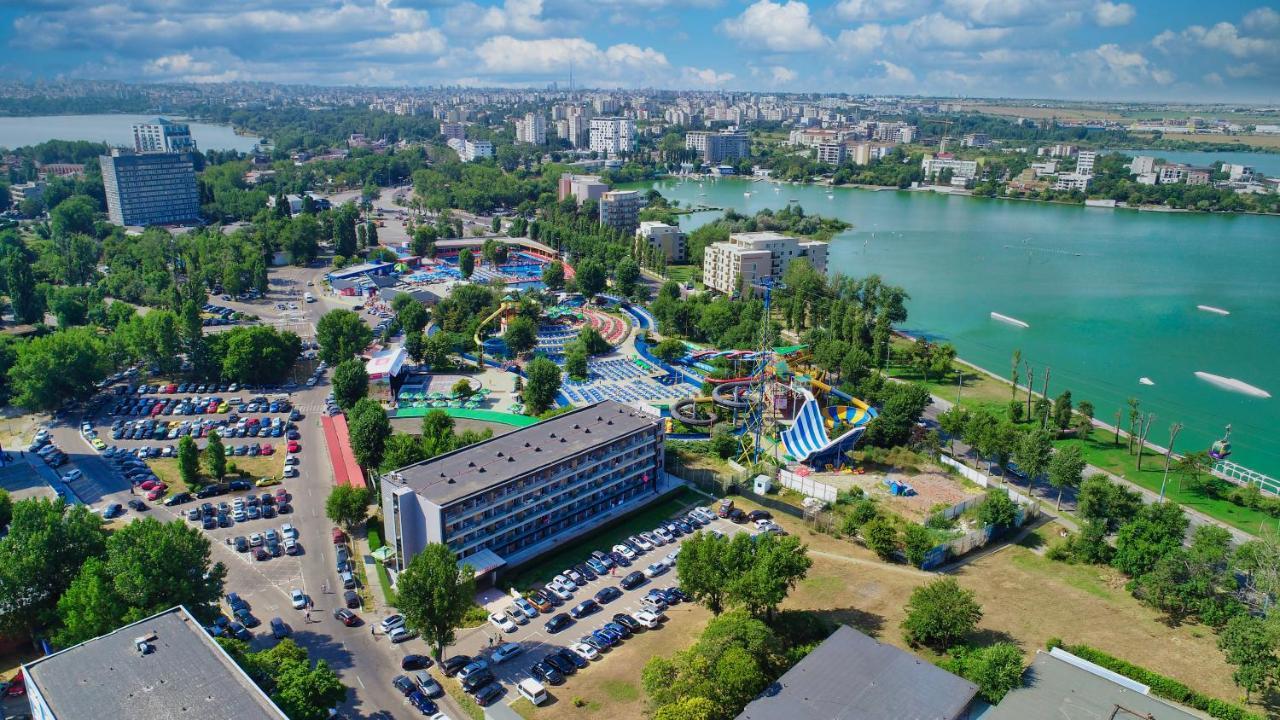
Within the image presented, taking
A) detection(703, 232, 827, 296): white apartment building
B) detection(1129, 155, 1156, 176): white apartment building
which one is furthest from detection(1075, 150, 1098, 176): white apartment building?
detection(703, 232, 827, 296): white apartment building

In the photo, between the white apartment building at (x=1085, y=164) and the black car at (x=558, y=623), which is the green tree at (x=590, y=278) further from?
the white apartment building at (x=1085, y=164)

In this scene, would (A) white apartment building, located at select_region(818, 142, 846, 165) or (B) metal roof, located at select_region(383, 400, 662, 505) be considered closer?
(B) metal roof, located at select_region(383, 400, 662, 505)

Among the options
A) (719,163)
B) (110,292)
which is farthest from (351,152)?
(110,292)

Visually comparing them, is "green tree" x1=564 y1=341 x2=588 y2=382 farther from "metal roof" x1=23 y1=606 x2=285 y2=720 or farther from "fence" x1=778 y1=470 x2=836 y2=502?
"metal roof" x1=23 y1=606 x2=285 y2=720

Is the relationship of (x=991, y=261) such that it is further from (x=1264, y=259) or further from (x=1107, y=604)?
(x=1107, y=604)

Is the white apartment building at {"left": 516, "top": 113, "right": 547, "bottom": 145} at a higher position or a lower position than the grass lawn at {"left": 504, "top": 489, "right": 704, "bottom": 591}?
higher

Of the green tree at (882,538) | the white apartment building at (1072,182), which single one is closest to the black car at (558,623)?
the green tree at (882,538)
